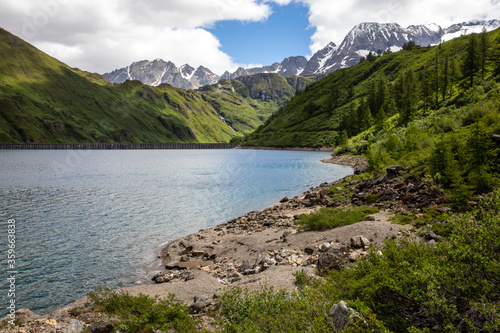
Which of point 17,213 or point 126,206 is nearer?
point 17,213

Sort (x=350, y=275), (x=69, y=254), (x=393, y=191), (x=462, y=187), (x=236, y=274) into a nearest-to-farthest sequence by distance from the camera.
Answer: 1. (x=350, y=275)
2. (x=236, y=274)
3. (x=462, y=187)
4. (x=69, y=254)
5. (x=393, y=191)

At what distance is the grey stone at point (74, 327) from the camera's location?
9367 millimetres

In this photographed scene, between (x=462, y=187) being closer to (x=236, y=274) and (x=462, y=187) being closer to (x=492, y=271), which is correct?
(x=492, y=271)

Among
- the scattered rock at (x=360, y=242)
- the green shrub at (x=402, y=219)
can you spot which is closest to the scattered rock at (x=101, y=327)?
the scattered rock at (x=360, y=242)

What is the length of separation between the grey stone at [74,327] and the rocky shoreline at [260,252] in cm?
17

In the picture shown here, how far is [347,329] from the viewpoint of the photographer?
5840 millimetres

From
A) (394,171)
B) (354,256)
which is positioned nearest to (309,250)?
(354,256)

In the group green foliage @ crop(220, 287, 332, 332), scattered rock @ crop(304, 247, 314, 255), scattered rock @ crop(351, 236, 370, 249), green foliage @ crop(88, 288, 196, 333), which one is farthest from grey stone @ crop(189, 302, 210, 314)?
scattered rock @ crop(351, 236, 370, 249)

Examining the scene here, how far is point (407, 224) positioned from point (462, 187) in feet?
13.2

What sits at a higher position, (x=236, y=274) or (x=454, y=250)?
(x=454, y=250)

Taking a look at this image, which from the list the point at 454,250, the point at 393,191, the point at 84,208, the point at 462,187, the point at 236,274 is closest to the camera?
the point at 454,250

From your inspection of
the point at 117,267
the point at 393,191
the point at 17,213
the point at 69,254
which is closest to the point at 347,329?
the point at 117,267

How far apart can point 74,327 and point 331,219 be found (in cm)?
1584

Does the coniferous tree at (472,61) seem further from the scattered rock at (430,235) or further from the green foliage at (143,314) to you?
the green foliage at (143,314)
